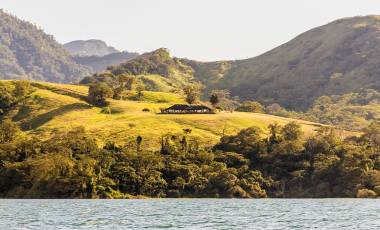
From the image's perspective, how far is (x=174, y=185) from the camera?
196m

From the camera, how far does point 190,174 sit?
198000 mm

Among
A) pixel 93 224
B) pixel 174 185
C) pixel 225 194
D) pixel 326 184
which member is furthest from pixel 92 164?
pixel 93 224

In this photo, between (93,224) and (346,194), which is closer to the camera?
(93,224)

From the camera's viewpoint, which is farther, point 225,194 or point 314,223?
point 225,194

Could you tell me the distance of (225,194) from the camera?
196375 millimetres

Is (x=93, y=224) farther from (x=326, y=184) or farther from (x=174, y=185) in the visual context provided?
(x=326, y=184)

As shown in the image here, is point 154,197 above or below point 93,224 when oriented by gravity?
below

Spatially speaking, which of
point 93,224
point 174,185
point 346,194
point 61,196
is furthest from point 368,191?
point 93,224

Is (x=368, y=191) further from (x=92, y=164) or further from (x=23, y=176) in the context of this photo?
(x=23, y=176)

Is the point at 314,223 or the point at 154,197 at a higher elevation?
the point at 314,223

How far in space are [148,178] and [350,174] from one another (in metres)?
57.1

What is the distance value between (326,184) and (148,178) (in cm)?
5017

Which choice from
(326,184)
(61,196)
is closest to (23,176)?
(61,196)

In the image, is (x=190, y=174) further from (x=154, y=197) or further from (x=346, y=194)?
(x=346, y=194)
